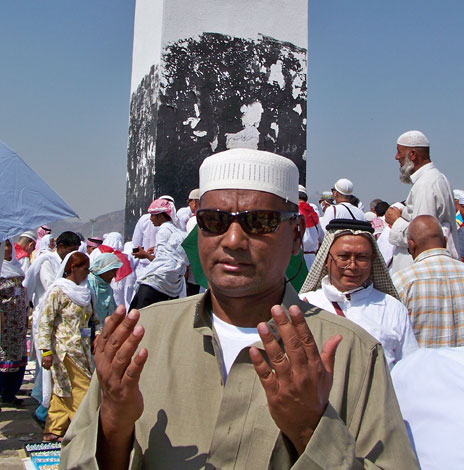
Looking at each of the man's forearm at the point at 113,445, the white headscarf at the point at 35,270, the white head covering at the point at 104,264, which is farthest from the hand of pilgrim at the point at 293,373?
the white headscarf at the point at 35,270

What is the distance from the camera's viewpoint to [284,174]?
1889 mm

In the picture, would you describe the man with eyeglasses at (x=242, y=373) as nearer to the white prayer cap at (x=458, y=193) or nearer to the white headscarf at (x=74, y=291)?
the white headscarf at (x=74, y=291)

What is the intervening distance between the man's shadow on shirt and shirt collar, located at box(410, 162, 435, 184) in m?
4.28

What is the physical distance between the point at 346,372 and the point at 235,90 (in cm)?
941

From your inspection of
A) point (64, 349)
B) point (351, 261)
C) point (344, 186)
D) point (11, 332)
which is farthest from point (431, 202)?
point (11, 332)

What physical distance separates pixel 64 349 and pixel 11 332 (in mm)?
1665

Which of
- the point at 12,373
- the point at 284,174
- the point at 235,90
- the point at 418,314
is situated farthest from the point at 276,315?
the point at 235,90

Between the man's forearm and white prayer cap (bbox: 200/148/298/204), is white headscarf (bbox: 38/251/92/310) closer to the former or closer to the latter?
white prayer cap (bbox: 200/148/298/204)

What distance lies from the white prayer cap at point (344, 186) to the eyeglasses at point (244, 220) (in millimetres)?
6065

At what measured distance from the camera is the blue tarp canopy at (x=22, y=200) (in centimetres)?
436

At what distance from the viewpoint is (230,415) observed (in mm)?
1597

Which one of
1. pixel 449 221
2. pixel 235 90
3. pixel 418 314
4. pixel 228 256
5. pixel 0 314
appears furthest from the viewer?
pixel 235 90

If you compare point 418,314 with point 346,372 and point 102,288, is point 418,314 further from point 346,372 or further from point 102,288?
point 102,288

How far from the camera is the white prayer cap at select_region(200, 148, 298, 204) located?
184cm
